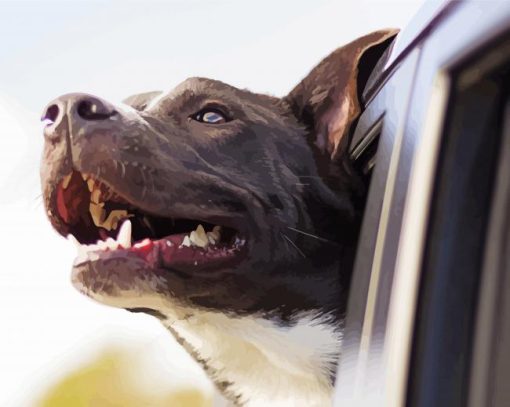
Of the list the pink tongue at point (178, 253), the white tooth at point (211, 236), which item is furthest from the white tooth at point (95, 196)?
the white tooth at point (211, 236)

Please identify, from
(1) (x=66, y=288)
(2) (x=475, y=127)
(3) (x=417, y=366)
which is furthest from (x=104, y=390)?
(2) (x=475, y=127)

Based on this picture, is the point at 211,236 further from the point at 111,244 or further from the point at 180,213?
the point at 111,244

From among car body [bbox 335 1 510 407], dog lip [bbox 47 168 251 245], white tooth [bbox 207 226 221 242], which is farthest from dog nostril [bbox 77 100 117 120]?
car body [bbox 335 1 510 407]

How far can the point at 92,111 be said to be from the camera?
150 cm

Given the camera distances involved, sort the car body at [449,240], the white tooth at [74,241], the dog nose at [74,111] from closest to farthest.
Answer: the car body at [449,240] → the dog nose at [74,111] → the white tooth at [74,241]

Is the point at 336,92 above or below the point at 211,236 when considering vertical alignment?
above

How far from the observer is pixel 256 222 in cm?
156

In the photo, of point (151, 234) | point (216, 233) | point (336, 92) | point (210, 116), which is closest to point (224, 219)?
point (216, 233)

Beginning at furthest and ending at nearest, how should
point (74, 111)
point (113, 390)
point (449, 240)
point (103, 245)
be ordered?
point (113, 390), point (103, 245), point (74, 111), point (449, 240)

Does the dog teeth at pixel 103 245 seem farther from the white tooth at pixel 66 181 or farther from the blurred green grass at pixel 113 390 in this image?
the blurred green grass at pixel 113 390

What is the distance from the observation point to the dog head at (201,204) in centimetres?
150

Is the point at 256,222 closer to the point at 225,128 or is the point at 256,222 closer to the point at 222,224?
the point at 222,224

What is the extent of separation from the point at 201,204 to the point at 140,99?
378mm

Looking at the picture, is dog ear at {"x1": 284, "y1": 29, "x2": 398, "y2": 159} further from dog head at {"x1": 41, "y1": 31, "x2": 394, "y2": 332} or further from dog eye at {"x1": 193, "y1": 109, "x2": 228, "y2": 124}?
dog eye at {"x1": 193, "y1": 109, "x2": 228, "y2": 124}
